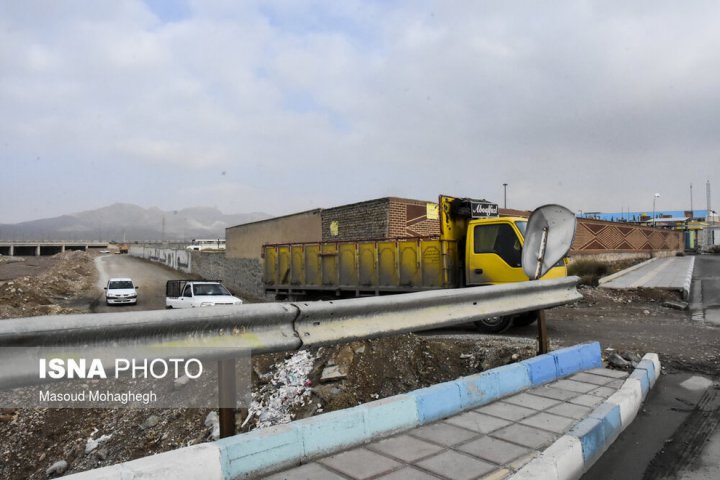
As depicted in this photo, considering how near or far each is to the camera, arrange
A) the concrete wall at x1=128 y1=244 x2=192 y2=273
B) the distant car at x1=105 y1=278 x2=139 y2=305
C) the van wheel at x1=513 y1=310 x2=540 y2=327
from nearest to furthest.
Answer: the van wheel at x1=513 y1=310 x2=540 y2=327 → the distant car at x1=105 y1=278 x2=139 y2=305 → the concrete wall at x1=128 y1=244 x2=192 y2=273

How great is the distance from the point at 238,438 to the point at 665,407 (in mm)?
4373

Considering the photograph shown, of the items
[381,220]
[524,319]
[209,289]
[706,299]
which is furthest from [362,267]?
[706,299]

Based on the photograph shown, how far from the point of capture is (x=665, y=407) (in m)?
4.87

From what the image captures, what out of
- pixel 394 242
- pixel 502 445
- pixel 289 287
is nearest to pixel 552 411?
pixel 502 445

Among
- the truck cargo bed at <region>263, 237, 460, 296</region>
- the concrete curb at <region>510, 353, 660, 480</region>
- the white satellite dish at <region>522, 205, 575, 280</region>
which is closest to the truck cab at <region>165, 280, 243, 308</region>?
the truck cargo bed at <region>263, 237, 460, 296</region>

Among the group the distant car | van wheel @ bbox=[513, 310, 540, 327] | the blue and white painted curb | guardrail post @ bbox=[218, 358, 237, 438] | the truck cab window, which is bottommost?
the distant car

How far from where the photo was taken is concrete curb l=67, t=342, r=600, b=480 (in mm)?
2414

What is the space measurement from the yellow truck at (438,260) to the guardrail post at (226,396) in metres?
8.07

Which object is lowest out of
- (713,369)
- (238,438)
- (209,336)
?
(713,369)

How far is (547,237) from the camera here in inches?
224

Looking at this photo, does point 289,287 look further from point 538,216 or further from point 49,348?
point 49,348

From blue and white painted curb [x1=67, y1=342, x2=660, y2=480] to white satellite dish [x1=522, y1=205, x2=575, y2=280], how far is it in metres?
1.20

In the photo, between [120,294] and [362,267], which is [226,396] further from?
[120,294]

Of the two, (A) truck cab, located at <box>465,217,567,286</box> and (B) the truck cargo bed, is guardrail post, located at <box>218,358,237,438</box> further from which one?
(B) the truck cargo bed
